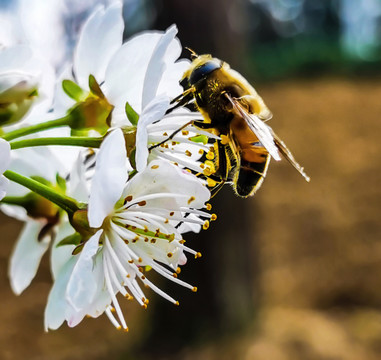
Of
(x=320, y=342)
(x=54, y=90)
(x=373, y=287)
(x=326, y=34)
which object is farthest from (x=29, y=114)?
(x=326, y=34)

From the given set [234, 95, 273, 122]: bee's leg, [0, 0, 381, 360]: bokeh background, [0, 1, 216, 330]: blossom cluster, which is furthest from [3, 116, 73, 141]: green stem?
[0, 0, 381, 360]: bokeh background

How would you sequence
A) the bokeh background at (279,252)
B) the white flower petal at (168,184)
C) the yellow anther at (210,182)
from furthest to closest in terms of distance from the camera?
the bokeh background at (279,252)
the yellow anther at (210,182)
the white flower petal at (168,184)

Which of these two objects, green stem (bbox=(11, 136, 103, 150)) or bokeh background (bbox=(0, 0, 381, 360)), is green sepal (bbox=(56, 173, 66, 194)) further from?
bokeh background (bbox=(0, 0, 381, 360))

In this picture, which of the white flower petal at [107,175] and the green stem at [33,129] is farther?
the green stem at [33,129]

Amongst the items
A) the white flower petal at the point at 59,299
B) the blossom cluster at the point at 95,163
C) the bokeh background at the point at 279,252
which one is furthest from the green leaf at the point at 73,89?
the bokeh background at the point at 279,252

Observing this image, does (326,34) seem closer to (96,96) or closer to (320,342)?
(320,342)

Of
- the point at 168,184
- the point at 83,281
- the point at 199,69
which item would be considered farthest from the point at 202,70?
the point at 83,281

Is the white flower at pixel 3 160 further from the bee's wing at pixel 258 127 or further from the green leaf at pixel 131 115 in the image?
the bee's wing at pixel 258 127
